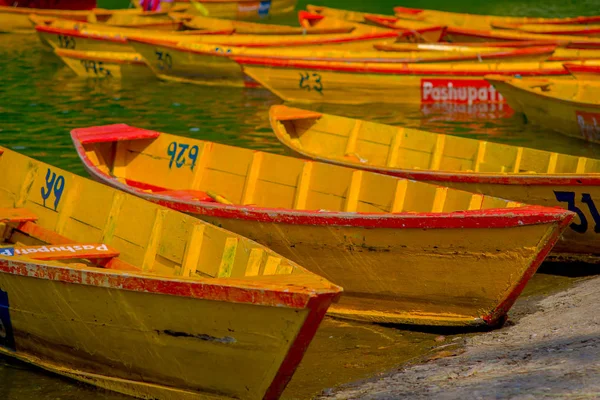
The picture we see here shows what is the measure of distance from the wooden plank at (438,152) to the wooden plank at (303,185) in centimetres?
230

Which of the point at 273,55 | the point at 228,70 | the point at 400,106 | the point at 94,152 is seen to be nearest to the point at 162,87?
the point at 228,70

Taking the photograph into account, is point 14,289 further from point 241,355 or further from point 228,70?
point 228,70

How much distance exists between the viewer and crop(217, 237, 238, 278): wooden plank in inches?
309

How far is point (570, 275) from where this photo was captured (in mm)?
10453

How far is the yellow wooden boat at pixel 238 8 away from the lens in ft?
109

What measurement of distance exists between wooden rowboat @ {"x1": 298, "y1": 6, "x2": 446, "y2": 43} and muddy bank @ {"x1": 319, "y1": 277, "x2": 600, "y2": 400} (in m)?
16.1

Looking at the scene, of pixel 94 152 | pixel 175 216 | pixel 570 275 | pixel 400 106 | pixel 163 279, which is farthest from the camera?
pixel 400 106

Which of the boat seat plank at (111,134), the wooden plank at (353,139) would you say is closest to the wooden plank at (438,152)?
the wooden plank at (353,139)

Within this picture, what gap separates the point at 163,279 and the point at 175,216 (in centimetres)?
202

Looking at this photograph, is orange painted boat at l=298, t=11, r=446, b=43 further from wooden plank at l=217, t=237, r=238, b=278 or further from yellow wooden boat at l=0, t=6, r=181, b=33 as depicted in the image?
wooden plank at l=217, t=237, r=238, b=278

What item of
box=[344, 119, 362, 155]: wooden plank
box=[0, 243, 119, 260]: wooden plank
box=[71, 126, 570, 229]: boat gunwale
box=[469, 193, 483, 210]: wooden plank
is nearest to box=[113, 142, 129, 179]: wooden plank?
box=[71, 126, 570, 229]: boat gunwale

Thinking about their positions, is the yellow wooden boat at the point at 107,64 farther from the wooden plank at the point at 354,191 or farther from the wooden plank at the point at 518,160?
the wooden plank at the point at 354,191

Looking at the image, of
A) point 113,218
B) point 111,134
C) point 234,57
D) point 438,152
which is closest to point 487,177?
point 438,152

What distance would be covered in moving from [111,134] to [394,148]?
12.5 ft
